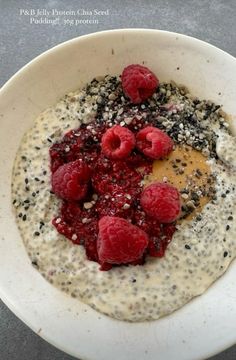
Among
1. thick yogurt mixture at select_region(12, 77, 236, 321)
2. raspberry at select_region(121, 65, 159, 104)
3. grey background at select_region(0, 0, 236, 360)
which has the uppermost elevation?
grey background at select_region(0, 0, 236, 360)

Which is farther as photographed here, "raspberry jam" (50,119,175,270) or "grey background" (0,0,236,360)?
"grey background" (0,0,236,360)

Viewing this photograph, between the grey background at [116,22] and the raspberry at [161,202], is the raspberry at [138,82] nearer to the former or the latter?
the raspberry at [161,202]

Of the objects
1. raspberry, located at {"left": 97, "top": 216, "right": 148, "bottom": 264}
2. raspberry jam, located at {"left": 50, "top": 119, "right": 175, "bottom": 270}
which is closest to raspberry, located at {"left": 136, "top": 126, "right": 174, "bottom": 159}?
raspberry jam, located at {"left": 50, "top": 119, "right": 175, "bottom": 270}

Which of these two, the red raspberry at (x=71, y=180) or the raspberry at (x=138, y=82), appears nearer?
the red raspberry at (x=71, y=180)

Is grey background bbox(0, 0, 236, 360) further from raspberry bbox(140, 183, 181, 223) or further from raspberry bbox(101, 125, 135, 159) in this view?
raspberry bbox(140, 183, 181, 223)

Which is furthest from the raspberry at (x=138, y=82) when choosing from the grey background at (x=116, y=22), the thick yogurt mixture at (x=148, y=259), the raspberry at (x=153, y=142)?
the grey background at (x=116, y=22)

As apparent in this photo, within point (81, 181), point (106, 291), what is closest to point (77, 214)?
point (81, 181)

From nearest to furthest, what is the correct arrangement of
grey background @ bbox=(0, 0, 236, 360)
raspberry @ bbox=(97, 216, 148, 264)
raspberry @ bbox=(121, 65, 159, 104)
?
raspberry @ bbox=(97, 216, 148, 264)
raspberry @ bbox=(121, 65, 159, 104)
grey background @ bbox=(0, 0, 236, 360)
